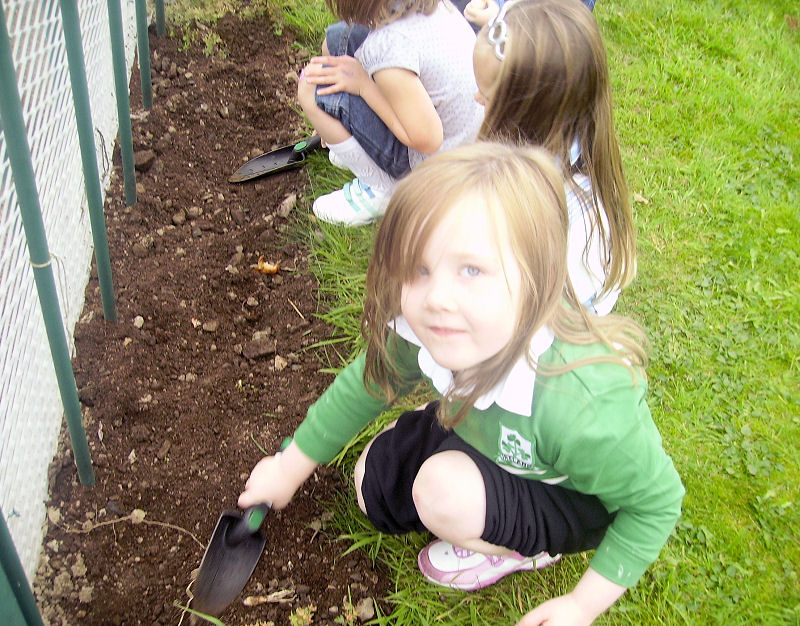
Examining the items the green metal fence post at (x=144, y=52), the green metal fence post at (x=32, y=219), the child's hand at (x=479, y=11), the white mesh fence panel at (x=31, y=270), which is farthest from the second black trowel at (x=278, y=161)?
the green metal fence post at (x=32, y=219)

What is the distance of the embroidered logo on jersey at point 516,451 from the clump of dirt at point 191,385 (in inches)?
21.6

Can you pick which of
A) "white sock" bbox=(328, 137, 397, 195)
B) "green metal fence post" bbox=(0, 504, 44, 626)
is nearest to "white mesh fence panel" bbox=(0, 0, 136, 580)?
"green metal fence post" bbox=(0, 504, 44, 626)

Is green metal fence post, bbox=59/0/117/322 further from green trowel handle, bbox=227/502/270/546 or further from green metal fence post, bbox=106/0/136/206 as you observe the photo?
green trowel handle, bbox=227/502/270/546

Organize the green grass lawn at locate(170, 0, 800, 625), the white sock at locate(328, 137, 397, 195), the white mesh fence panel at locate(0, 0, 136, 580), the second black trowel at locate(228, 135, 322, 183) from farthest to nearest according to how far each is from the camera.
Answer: the second black trowel at locate(228, 135, 322, 183) < the white sock at locate(328, 137, 397, 195) < the green grass lawn at locate(170, 0, 800, 625) < the white mesh fence panel at locate(0, 0, 136, 580)

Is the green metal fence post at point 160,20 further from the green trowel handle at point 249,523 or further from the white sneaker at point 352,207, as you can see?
the green trowel handle at point 249,523

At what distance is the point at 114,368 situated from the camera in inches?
79.0

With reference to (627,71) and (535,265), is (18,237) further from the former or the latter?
(627,71)

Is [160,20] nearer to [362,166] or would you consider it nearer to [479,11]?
[362,166]

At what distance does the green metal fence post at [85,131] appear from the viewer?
158 centimetres

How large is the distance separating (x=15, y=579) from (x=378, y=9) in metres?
1.61

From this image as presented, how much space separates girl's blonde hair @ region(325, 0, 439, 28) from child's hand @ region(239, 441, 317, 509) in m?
1.20

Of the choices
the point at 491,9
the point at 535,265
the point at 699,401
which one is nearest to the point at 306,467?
the point at 535,265

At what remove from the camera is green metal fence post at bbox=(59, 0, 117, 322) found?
1.58 m

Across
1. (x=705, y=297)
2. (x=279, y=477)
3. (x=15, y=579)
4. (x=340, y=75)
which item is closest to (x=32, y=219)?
(x=15, y=579)
